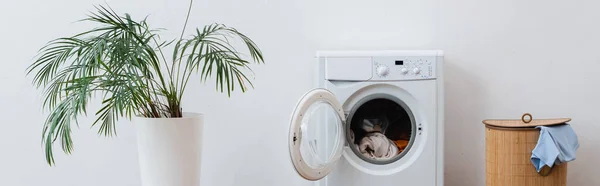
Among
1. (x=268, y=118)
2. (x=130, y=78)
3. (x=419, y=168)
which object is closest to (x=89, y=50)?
(x=130, y=78)

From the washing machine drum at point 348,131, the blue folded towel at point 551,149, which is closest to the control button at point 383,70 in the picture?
the washing machine drum at point 348,131

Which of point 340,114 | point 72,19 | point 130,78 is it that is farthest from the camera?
point 72,19

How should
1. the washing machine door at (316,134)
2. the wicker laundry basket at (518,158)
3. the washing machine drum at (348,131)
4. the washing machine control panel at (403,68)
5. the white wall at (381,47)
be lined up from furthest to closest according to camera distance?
the white wall at (381,47)
the washing machine control panel at (403,68)
the wicker laundry basket at (518,158)
the washing machine drum at (348,131)
the washing machine door at (316,134)

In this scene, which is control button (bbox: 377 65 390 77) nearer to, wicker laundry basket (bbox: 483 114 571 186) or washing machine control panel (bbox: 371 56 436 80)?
washing machine control panel (bbox: 371 56 436 80)

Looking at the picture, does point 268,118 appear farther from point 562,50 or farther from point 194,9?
point 562,50

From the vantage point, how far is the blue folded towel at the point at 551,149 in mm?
2656

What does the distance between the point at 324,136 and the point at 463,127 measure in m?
0.81

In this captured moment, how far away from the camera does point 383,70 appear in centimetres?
283

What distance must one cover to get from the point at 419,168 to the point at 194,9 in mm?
1372

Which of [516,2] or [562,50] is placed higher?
[516,2]

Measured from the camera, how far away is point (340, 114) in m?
2.77

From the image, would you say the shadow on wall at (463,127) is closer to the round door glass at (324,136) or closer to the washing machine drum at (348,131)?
the washing machine drum at (348,131)

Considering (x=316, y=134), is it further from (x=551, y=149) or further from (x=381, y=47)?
(x=551, y=149)

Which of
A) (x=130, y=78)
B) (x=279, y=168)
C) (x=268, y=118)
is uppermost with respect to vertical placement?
(x=130, y=78)
